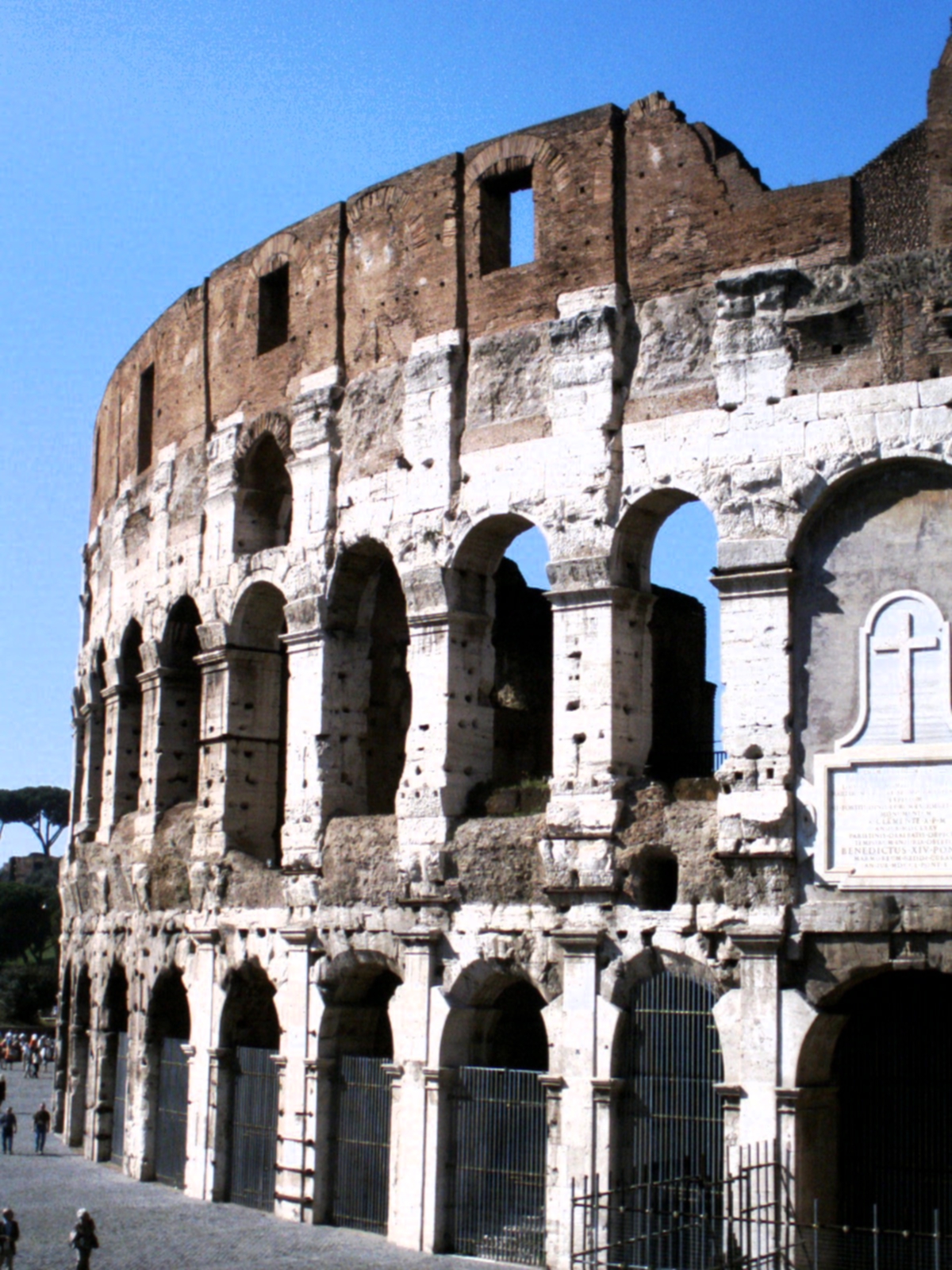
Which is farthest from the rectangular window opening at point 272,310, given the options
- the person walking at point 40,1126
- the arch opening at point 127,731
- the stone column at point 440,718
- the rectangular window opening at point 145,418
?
the person walking at point 40,1126

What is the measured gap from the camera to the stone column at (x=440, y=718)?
579 inches

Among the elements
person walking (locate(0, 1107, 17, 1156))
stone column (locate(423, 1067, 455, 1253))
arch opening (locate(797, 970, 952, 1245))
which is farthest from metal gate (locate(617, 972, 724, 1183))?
person walking (locate(0, 1107, 17, 1156))

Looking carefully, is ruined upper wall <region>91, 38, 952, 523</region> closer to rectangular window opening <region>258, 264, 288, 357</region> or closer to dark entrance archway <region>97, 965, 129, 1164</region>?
rectangular window opening <region>258, 264, 288, 357</region>

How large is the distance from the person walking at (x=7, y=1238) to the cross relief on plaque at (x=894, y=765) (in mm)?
6843

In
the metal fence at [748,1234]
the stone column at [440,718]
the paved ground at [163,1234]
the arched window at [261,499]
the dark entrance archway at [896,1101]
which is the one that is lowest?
the paved ground at [163,1234]

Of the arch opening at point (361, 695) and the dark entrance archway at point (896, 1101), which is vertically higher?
the arch opening at point (361, 695)

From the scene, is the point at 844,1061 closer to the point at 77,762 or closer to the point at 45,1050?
the point at 77,762

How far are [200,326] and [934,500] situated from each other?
998cm

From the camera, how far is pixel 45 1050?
37.1 metres

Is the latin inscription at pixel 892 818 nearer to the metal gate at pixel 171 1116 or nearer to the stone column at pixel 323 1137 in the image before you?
the stone column at pixel 323 1137

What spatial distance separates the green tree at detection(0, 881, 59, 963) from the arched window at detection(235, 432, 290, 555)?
3698 centimetres

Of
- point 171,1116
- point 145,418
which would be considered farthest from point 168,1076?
point 145,418

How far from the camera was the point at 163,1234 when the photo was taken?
14.9 metres

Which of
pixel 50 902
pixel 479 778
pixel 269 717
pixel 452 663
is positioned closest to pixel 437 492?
pixel 452 663
